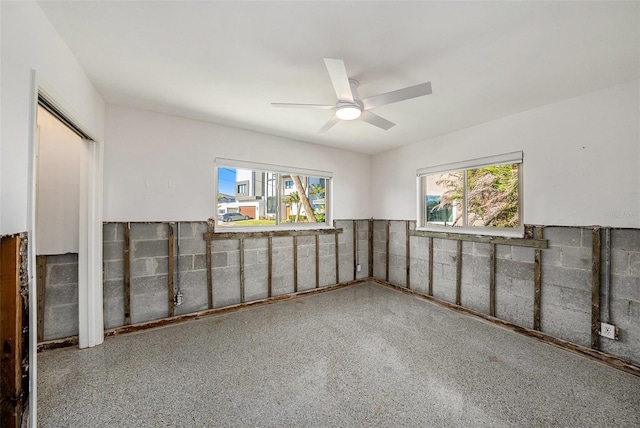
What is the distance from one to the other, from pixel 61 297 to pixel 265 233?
7.26ft

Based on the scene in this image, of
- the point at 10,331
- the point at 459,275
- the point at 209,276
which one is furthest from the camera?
the point at 459,275

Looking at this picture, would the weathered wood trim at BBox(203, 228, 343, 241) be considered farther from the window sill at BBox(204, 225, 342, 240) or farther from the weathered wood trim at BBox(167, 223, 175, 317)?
the weathered wood trim at BBox(167, 223, 175, 317)

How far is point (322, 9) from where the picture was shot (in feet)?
4.70

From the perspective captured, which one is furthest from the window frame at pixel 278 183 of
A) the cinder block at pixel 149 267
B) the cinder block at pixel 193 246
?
the cinder block at pixel 149 267

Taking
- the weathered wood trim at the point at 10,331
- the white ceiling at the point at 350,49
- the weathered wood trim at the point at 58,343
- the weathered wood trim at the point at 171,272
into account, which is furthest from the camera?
the weathered wood trim at the point at 171,272

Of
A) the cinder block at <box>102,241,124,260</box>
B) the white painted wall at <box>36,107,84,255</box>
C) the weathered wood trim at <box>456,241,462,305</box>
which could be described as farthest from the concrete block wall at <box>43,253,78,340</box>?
the weathered wood trim at <box>456,241,462,305</box>

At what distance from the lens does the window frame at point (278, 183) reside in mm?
3360

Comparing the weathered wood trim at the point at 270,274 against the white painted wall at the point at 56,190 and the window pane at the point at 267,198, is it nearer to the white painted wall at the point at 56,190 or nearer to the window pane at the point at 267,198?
the window pane at the point at 267,198

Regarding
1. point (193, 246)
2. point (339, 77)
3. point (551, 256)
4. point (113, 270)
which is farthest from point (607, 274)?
point (113, 270)

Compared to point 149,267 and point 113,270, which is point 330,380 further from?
point 113,270

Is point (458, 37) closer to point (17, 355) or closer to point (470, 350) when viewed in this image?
point (470, 350)

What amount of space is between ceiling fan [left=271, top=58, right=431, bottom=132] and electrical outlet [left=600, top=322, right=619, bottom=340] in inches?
106

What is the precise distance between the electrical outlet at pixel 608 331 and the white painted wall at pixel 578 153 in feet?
3.04

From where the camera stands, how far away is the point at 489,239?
3100mm
